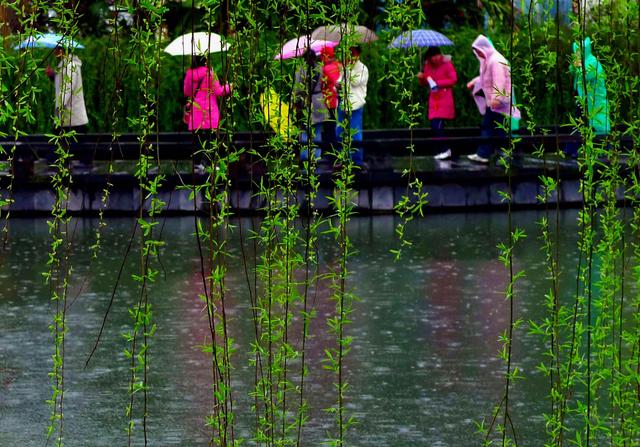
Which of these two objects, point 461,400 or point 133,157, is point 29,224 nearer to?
point 133,157

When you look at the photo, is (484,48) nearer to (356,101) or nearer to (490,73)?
(490,73)

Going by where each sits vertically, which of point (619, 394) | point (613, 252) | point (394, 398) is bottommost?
point (394, 398)

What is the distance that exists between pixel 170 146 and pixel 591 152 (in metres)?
12.3

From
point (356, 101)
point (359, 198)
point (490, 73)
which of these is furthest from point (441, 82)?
point (359, 198)

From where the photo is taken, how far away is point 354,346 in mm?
10055

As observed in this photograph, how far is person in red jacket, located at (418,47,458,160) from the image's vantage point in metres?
20.6

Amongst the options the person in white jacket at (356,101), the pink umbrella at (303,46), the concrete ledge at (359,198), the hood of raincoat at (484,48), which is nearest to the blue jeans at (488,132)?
the hood of raincoat at (484,48)

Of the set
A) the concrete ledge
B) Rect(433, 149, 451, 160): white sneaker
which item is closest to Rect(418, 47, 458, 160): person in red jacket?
Rect(433, 149, 451, 160): white sneaker

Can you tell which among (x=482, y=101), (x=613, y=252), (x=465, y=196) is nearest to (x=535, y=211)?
(x=465, y=196)

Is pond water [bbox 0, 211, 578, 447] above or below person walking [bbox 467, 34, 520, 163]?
below

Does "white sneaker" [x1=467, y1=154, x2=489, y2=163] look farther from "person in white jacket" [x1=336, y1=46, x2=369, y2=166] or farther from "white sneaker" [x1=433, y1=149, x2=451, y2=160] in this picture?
"person in white jacket" [x1=336, y1=46, x2=369, y2=166]

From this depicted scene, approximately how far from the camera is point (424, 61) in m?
21.6

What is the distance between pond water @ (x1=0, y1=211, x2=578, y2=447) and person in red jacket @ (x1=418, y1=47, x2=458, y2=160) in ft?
17.1

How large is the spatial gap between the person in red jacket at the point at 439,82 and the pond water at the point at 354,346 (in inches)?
206
